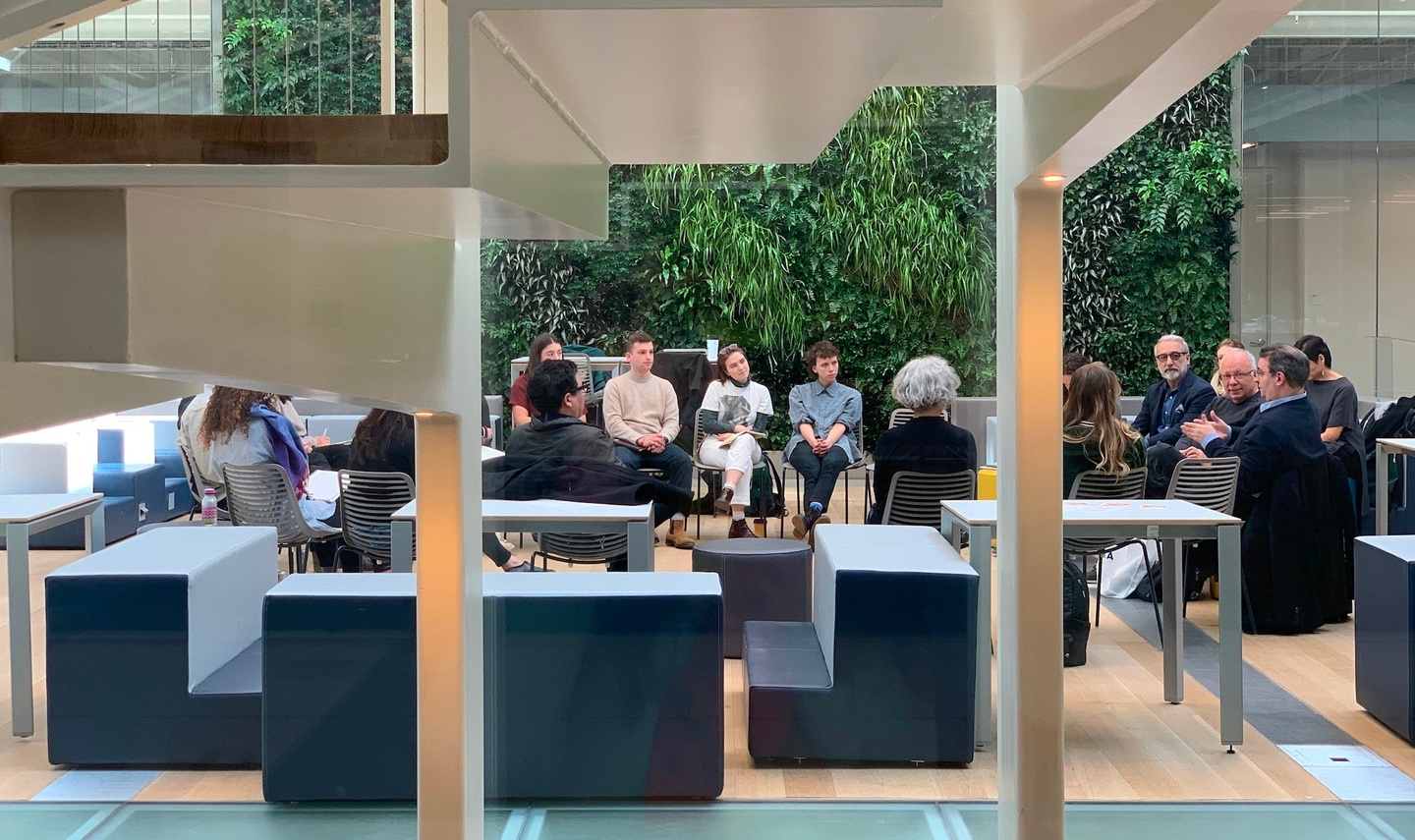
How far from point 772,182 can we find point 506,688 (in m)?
1.38

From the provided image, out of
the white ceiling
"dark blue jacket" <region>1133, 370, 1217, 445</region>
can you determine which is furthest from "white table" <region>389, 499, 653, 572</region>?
the white ceiling

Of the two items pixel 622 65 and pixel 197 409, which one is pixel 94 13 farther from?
pixel 197 409

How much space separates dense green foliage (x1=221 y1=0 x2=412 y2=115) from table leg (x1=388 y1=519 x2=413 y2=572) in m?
1.22

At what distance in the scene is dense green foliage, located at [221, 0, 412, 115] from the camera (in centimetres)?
233

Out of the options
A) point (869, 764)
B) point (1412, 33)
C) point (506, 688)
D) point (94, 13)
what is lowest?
point (869, 764)

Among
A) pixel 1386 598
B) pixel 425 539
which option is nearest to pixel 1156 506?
pixel 1386 598

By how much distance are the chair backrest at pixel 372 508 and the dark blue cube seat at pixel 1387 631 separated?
110 inches

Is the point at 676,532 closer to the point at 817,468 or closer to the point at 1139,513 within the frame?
the point at 817,468

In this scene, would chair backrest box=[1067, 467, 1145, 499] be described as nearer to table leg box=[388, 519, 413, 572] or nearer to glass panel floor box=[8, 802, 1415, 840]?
glass panel floor box=[8, 802, 1415, 840]

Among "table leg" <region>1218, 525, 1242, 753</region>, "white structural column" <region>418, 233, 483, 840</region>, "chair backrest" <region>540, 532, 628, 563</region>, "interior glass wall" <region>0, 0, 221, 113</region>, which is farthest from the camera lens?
"table leg" <region>1218, 525, 1242, 753</region>

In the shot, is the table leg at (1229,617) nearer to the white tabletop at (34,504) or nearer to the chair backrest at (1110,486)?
the chair backrest at (1110,486)

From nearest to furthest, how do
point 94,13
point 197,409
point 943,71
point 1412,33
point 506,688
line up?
point 94,13
point 943,71
point 506,688
point 1412,33
point 197,409

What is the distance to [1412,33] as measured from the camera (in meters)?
3.62

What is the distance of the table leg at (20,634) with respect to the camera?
336cm
